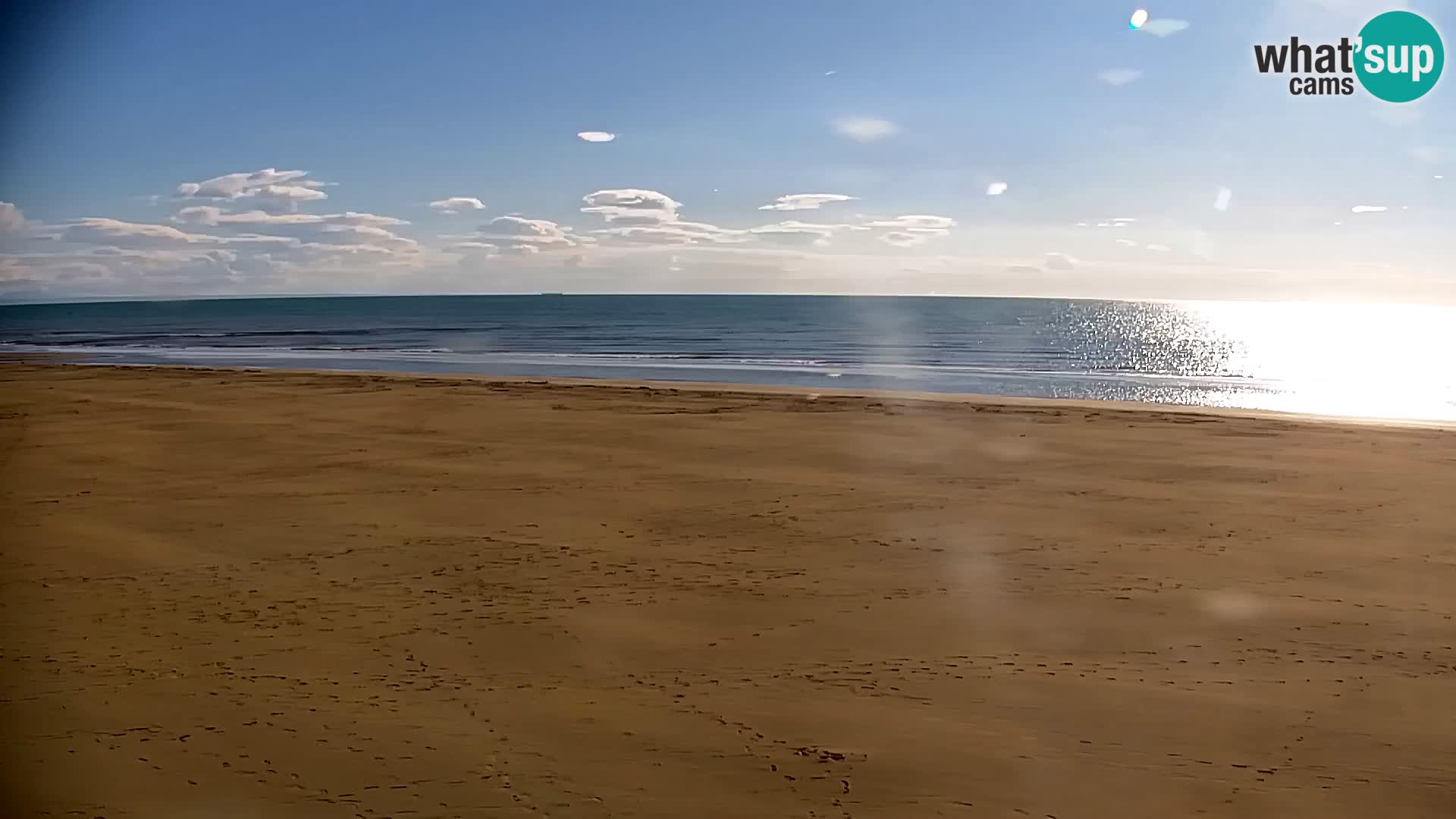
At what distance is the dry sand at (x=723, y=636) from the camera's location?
3.93 meters

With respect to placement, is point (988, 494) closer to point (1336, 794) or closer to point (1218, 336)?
point (1336, 794)

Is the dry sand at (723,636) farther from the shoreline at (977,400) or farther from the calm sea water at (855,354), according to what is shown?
the calm sea water at (855,354)

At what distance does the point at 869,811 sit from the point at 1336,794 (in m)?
1.97

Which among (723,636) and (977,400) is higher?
(977,400)

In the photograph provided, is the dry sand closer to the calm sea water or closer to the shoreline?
the shoreline

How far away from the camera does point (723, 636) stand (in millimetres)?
5578

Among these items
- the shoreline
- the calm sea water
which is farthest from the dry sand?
the calm sea water

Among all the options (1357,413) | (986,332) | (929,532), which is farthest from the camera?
(986,332)

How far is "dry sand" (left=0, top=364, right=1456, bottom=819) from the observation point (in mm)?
3928

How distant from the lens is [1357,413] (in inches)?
886

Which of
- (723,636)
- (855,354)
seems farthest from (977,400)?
(855,354)

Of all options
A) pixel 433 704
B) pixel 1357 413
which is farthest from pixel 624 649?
pixel 1357 413

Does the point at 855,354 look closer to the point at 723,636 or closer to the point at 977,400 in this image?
the point at 977,400

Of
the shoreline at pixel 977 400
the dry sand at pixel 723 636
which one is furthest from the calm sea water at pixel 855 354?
the dry sand at pixel 723 636
